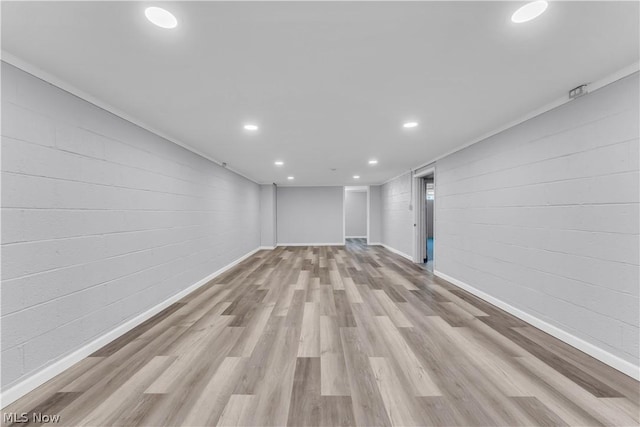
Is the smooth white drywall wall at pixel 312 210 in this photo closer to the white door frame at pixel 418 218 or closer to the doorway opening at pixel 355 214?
the doorway opening at pixel 355 214

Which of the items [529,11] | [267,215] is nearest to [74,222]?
[529,11]

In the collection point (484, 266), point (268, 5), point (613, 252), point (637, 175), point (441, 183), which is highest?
point (268, 5)

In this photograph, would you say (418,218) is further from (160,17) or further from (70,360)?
(70,360)

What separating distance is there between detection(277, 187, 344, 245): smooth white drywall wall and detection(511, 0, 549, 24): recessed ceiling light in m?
8.05

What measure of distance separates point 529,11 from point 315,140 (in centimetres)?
262

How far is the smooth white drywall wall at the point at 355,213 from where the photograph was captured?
11875 mm

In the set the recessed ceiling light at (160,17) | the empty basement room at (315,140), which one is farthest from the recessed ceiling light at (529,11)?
the recessed ceiling light at (160,17)

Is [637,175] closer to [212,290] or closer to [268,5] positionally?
[268,5]

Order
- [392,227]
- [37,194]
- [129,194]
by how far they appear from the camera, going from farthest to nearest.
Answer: [392,227]
[129,194]
[37,194]

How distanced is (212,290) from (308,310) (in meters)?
1.87

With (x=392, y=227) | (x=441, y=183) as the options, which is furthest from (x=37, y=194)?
(x=392, y=227)

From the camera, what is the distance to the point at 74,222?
2096mm

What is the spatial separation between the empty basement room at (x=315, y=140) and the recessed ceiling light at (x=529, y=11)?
18 millimetres

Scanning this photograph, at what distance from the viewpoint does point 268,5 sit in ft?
4.15
